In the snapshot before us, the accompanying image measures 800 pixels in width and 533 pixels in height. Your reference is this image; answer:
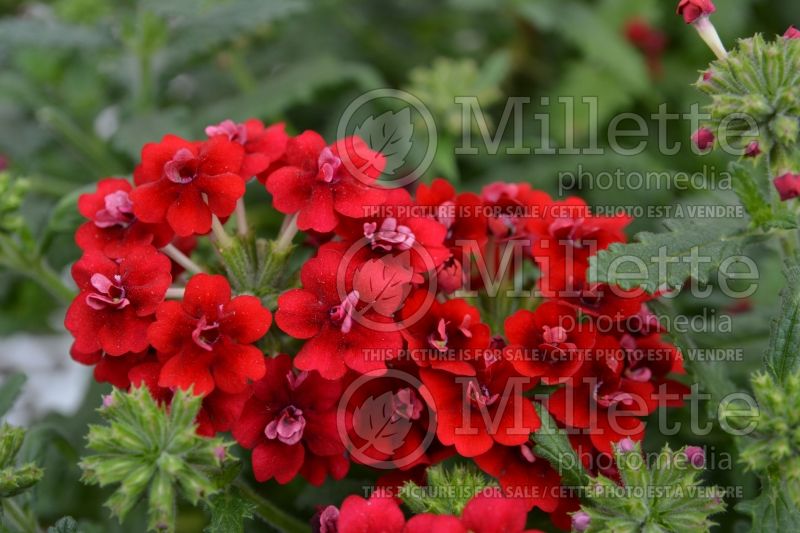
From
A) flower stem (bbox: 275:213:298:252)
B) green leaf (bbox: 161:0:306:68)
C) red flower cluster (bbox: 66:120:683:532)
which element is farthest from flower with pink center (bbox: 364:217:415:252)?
green leaf (bbox: 161:0:306:68)

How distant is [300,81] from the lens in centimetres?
229

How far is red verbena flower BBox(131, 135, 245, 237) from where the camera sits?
133 centimetres

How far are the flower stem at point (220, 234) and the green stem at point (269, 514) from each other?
0.37m

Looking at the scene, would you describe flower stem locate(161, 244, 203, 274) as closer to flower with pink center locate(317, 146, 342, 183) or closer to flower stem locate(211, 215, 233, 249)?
flower stem locate(211, 215, 233, 249)

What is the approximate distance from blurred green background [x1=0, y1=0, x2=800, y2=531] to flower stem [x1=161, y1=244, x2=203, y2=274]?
0.37 m

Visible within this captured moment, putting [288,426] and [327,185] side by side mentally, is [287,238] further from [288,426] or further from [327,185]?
[288,426]

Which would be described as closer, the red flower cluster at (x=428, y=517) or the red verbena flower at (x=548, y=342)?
the red flower cluster at (x=428, y=517)

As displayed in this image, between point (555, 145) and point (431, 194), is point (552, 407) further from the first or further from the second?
point (555, 145)

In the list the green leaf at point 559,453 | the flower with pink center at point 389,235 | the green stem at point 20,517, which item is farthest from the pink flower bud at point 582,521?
the green stem at point 20,517

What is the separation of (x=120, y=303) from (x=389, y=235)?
0.40 m

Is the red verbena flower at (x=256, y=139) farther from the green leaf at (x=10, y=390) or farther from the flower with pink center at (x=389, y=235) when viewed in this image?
the green leaf at (x=10, y=390)

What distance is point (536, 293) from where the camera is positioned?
4.76ft

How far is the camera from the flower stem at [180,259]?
4.70ft

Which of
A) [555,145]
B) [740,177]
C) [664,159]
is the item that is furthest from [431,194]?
[664,159]
